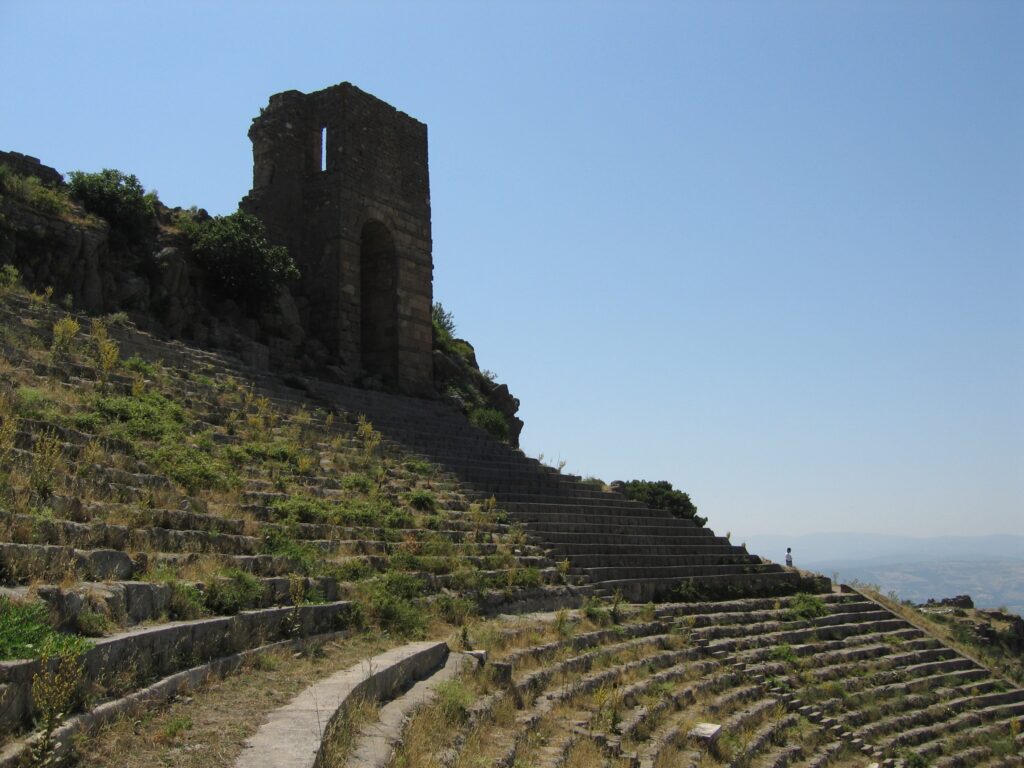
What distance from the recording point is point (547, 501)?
16062mm

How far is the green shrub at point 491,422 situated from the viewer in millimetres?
22922

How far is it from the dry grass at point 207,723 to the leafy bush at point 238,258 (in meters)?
14.3

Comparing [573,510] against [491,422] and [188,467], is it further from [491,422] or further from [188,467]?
[188,467]

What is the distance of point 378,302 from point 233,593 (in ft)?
56.4

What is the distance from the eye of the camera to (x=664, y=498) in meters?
24.8

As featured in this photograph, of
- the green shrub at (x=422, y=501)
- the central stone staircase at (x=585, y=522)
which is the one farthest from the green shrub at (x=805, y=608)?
the green shrub at (x=422, y=501)

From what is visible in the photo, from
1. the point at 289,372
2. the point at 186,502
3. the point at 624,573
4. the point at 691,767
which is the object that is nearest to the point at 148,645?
the point at 186,502

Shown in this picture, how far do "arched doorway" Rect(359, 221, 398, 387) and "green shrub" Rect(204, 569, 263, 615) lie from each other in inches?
606

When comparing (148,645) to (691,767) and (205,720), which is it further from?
(691,767)

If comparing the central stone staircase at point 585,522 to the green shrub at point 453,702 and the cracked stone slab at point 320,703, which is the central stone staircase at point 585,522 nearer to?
the cracked stone slab at point 320,703

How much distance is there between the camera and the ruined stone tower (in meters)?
22.2

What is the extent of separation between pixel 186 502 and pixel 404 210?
53.7 feet

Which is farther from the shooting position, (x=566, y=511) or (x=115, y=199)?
(x=115, y=199)

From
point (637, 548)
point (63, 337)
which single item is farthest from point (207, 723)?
point (637, 548)
